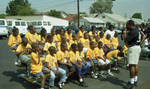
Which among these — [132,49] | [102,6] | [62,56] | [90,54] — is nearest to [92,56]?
[90,54]

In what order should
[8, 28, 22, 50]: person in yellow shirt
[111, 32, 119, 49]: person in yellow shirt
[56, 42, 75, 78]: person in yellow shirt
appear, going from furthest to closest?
[111, 32, 119, 49]: person in yellow shirt → [8, 28, 22, 50]: person in yellow shirt → [56, 42, 75, 78]: person in yellow shirt

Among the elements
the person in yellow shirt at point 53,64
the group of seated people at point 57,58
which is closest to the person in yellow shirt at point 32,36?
the group of seated people at point 57,58

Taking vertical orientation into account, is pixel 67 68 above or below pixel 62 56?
below

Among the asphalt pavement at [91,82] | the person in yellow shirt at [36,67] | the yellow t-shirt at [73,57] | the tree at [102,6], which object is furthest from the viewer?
the tree at [102,6]

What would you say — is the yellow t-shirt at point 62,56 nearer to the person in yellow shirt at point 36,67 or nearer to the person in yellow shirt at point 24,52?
the person in yellow shirt at point 36,67

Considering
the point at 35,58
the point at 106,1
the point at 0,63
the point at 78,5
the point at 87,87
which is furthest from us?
the point at 106,1

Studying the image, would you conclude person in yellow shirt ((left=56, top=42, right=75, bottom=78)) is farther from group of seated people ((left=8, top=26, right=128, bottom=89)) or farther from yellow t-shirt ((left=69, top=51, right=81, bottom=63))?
yellow t-shirt ((left=69, top=51, right=81, bottom=63))

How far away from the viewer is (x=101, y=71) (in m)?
5.73

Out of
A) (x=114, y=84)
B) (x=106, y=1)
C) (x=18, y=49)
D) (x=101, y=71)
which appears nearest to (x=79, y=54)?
(x=101, y=71)

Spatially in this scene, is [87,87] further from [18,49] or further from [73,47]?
[18,49]

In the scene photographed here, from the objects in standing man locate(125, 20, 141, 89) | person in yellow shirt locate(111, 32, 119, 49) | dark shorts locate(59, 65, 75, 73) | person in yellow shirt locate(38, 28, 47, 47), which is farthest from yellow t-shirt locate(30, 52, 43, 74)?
person in yellow shirt locate(111, 32, 119, 49)

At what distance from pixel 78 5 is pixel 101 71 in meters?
23.3

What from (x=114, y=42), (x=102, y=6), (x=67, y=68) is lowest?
(x=67, y=68)

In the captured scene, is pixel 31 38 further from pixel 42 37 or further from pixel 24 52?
pixel 24 52
